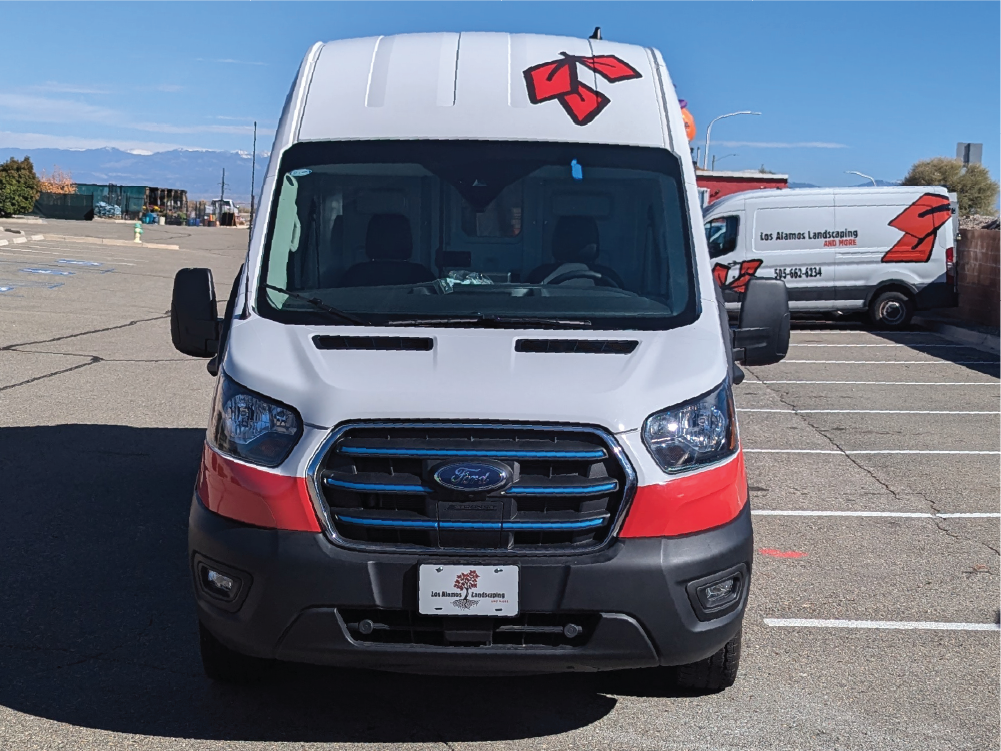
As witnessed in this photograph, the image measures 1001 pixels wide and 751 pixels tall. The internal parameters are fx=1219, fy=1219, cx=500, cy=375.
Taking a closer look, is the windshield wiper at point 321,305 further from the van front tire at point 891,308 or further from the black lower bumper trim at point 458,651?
the van front tire at point 891,308

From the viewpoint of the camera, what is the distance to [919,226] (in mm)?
20484

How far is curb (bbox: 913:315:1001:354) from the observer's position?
18.8 m

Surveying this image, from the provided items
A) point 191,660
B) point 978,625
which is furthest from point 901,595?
point 191,660

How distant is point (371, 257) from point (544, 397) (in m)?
1.52

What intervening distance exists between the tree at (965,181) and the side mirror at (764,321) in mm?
54277

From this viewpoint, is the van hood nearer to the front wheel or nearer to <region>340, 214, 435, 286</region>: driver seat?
<region>340, 214, 435, 286</region>: driver seat

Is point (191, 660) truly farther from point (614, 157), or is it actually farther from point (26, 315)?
point (26, 315)

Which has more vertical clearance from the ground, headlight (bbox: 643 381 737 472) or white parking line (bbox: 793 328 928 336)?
headlight (bbox: 643 381 737 472)

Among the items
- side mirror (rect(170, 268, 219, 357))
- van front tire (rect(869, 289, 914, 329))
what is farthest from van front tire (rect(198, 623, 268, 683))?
van front tire (rect(869, 289, 914, 329))

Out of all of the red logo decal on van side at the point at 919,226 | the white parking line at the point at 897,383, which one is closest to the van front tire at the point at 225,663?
the white parking line at the point at 897,383

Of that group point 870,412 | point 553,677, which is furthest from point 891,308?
point 553,677

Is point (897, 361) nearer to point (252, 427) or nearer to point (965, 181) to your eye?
point (252, 427)

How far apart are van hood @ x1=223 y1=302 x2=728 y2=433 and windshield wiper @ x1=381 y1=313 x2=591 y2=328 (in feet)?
0.23

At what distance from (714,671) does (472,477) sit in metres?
1.36
